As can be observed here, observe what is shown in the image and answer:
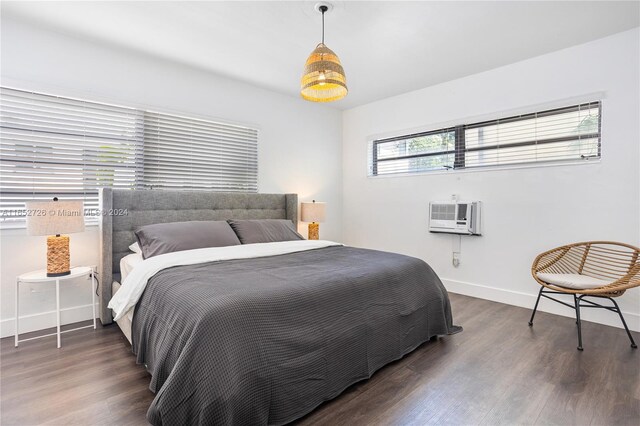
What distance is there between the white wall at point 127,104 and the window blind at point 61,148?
0.43 ft

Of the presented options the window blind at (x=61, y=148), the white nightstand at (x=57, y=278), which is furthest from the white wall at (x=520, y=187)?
the white nightstand at (x=57, y=278)

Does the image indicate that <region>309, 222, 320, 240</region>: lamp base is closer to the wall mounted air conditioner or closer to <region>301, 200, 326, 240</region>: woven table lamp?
<region>301, 200, 326, 240</region>: woven table lamp

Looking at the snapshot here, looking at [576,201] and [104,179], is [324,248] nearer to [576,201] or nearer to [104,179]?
[104,179]

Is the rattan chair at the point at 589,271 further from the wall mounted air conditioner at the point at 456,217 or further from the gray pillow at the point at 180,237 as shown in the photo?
the gray pillow at the point at 180,237

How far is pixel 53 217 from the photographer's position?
2377 millimetres

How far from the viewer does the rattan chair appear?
237 centimetres

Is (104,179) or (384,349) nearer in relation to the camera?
(384,349)

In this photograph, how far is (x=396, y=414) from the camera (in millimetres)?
1603

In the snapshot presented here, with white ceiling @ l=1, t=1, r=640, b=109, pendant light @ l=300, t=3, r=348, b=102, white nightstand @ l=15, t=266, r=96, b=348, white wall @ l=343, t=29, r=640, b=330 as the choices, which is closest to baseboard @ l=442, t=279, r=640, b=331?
white wall @ l=343, t=29, r=640, b=330

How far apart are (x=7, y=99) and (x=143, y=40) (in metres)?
1.17

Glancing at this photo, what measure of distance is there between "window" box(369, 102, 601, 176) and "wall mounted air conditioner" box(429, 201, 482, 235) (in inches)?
18.9

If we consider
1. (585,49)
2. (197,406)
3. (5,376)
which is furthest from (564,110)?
(5,376)

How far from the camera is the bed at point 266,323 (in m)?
1.34

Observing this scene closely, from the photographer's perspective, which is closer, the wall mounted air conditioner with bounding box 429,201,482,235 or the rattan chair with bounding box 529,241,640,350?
the rattan chair with bounding box 529,241,640,350
